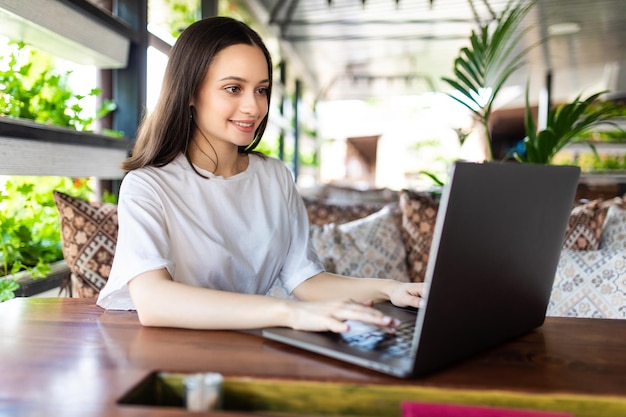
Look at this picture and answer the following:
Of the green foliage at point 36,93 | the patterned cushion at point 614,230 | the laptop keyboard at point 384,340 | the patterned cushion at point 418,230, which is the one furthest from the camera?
the patterned cushion at point 418,230

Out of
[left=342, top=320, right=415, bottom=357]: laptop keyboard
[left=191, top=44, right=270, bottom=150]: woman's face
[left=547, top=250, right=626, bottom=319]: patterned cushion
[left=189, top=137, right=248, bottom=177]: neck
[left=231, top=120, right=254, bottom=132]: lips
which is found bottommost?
[left=547, top=250, right=626, bottom=319]: patterned cushion

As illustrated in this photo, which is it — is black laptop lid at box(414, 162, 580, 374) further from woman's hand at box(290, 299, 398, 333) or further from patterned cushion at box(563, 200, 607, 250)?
Answer: patterned cushion at box(563, 200, 607, 250)

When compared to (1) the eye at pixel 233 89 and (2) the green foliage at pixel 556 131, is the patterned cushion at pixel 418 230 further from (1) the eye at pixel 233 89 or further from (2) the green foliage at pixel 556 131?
(1) the eye at pixel 233 89

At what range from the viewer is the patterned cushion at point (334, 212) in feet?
9.30

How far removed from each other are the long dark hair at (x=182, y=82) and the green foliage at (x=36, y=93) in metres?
0.73

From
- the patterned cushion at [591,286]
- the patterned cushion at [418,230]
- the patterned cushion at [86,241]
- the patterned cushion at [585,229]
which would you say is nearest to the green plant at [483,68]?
the patterned cushion at [418,230]

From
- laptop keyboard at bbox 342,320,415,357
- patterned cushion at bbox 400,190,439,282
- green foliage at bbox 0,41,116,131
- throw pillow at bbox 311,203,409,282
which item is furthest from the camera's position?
patterned cushion at bbox 400,190,439,282

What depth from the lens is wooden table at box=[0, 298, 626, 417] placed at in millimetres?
773

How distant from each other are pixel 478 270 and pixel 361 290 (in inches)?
21.4

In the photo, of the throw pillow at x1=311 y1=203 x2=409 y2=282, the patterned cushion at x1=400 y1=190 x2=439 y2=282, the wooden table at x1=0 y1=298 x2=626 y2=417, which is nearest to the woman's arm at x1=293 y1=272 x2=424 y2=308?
the wooden table at x1=0 y1=298 x2=626 y2=417

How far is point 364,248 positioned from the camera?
8.32 ft

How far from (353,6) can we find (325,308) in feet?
19.1

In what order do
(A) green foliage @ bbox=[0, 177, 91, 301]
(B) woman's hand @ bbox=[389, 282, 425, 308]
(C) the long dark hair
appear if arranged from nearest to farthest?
(B) woman's hand @ bbox=[389, 282, 425, 308] < (C) the long dark hair < (A) green foliage @ bbox=[0, 177, 91, 301]

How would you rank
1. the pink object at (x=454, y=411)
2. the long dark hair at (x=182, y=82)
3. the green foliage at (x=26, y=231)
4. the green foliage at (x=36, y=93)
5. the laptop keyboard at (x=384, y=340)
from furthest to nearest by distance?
the green foliage at (x=36, y=93) → the green foliage at (x=26, y=231) → the long dark hair at (x=182, y=82) → the laptop keyboard at (x=384, y=340) → the pink object at (x=454, y=411)
